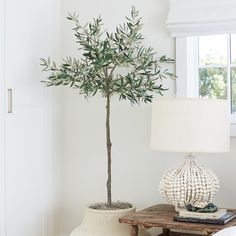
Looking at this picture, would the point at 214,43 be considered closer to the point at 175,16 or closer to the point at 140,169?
the point at 175,16

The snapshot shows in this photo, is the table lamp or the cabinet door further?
the cabinet door

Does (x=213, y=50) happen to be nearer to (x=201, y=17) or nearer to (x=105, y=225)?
(x=201, y=17)

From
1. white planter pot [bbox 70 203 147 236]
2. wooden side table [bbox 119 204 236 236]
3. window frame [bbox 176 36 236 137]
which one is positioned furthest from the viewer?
window frame [bbox 176 36 236 137]

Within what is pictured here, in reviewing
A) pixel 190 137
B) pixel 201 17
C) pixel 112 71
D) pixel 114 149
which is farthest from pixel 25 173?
pixel 201 17

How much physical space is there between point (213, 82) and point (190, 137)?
732 millimetres

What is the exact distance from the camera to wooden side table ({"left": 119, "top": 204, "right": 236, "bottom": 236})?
2.50m

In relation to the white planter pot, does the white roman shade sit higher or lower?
higher

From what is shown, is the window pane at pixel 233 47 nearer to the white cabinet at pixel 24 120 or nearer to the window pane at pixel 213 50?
the window pane at pixel 213 50

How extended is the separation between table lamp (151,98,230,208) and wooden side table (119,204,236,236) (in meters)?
0.12

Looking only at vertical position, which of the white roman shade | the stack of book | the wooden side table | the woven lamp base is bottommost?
the wooden side table

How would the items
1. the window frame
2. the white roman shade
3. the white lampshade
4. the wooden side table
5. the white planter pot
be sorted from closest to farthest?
the wooden side table
the white lampshade
the white planter pot
the white roman shade
the window frame

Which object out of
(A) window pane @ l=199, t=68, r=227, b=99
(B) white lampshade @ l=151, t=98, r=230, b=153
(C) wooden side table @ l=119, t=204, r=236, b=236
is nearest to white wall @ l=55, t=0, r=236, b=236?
(A) window pane @ l=199, t=68, r=227, b=99

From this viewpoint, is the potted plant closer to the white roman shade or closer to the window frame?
the window frame

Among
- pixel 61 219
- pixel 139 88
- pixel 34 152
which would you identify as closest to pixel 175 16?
pixel 139 88
